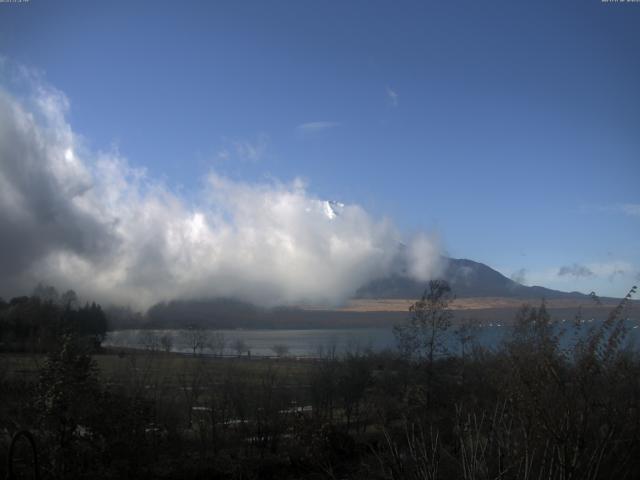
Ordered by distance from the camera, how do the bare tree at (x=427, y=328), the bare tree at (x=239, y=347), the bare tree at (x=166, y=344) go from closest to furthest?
the bare tree at (x=427, y=328) < the bare tree at (x=166, y=344) < the bare tree at (x=239, y=347)

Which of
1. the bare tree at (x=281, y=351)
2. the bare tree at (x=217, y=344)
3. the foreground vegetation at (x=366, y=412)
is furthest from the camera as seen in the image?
the bare tree at (x=217, y=344)

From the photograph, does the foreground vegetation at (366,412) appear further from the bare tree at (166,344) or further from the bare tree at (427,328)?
the bare tree at (166,344)

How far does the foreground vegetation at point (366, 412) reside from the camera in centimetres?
837

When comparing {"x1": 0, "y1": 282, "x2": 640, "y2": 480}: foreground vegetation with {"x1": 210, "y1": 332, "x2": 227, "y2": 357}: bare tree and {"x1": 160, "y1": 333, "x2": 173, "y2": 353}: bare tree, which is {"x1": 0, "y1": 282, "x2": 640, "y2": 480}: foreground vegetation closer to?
{"x1": 160, "y1": 333, "x2": 173, "y2": 353}: bare tree

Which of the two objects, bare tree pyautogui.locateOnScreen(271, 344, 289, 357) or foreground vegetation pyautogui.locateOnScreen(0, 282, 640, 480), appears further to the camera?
bare tree pyautogui.locateOnScreen(271, 344, 289, 357)

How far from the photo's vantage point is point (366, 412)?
2891cm

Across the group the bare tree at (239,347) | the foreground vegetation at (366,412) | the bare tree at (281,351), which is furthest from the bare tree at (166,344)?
the bare tree at (239,347)

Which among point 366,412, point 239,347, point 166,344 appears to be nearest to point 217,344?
point 239,347

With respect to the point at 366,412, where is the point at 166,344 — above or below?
above

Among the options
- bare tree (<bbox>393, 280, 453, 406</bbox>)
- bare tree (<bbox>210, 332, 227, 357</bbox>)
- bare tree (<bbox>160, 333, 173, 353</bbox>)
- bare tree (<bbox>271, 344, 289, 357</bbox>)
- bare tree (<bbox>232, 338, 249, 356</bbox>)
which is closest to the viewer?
bare tree (<bbox>393, 280, 453, 406</bbox>)

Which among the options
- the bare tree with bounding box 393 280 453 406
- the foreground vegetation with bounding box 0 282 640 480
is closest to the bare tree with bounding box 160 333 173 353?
the foreground vegetation with bounding box 0 282 640 480

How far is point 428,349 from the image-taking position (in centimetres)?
2902

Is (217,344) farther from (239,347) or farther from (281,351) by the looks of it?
(281,351)

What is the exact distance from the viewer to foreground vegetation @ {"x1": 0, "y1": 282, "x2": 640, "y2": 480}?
8.37 m
